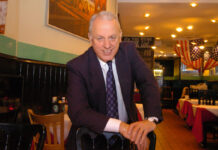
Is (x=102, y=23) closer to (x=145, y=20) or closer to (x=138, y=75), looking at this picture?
(x=138, y=75)

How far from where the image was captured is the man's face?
1.19 m

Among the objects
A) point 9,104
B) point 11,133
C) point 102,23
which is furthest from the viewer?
point 9,104

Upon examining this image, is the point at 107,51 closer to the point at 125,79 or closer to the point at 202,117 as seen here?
the point at 125,79

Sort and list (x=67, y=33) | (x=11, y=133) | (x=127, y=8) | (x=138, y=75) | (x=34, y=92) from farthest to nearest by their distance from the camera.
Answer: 1. (x=127, y=8)
2. (x=67, y=33)
3. (x=34, y=92)
4. (x=138, y=75)
5. (x=11, y=133)

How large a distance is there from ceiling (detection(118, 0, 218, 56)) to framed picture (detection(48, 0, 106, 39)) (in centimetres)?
254

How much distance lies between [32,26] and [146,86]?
1.93 meters

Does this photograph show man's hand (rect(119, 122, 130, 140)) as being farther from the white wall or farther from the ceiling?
the ceiling

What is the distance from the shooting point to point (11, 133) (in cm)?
106

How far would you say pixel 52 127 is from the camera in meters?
2.28

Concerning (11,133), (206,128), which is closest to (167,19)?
(206,128)

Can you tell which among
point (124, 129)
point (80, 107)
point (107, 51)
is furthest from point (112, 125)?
point (107, 51)

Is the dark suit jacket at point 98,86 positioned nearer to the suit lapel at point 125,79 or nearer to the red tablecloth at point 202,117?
the suit lapel at point 125,79

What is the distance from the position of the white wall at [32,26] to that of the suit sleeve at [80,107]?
4.62ft

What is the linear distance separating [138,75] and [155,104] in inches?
8.7
